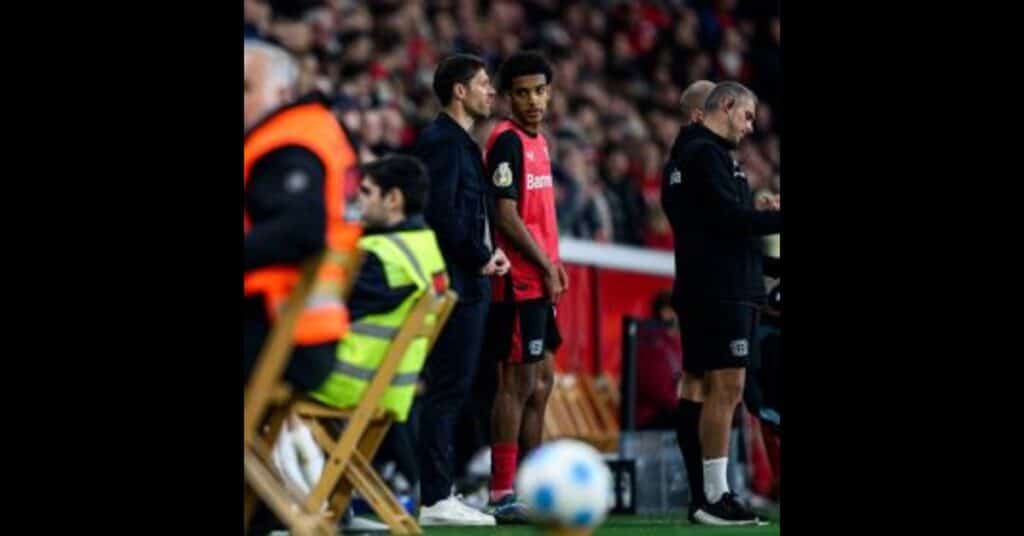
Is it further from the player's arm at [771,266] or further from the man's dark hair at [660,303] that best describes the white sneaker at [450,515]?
the man's dark hair at [660,303]

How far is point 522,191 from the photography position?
12.1m

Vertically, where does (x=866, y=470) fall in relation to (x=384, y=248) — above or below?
below

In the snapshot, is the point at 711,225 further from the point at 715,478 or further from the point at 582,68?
the point at 582,68

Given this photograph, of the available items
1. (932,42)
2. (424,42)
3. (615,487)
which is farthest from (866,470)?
(424,42)

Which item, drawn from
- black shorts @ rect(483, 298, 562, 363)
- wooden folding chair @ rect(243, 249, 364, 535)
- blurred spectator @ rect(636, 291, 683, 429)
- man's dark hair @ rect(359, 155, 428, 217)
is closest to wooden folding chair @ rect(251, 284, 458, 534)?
wooden folding chair @ rect(243, 249, 364, 535)

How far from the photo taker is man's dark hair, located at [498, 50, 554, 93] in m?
12.0

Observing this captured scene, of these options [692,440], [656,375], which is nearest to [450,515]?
[692,440]

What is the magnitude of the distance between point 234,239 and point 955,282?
2374mm

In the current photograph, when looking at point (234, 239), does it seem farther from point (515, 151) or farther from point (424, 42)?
point (424, 42)

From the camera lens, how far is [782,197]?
9.05 meters

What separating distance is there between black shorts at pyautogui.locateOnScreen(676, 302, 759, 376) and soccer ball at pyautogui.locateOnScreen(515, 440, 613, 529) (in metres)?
4.53

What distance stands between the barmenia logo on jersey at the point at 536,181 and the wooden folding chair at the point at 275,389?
3.17 meters

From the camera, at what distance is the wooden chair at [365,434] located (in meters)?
9.47

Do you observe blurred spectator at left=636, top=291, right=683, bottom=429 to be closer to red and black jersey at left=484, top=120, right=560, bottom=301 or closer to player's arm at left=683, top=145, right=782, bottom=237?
red and black jersey at left=484, top=120, right=560, bottom=301
